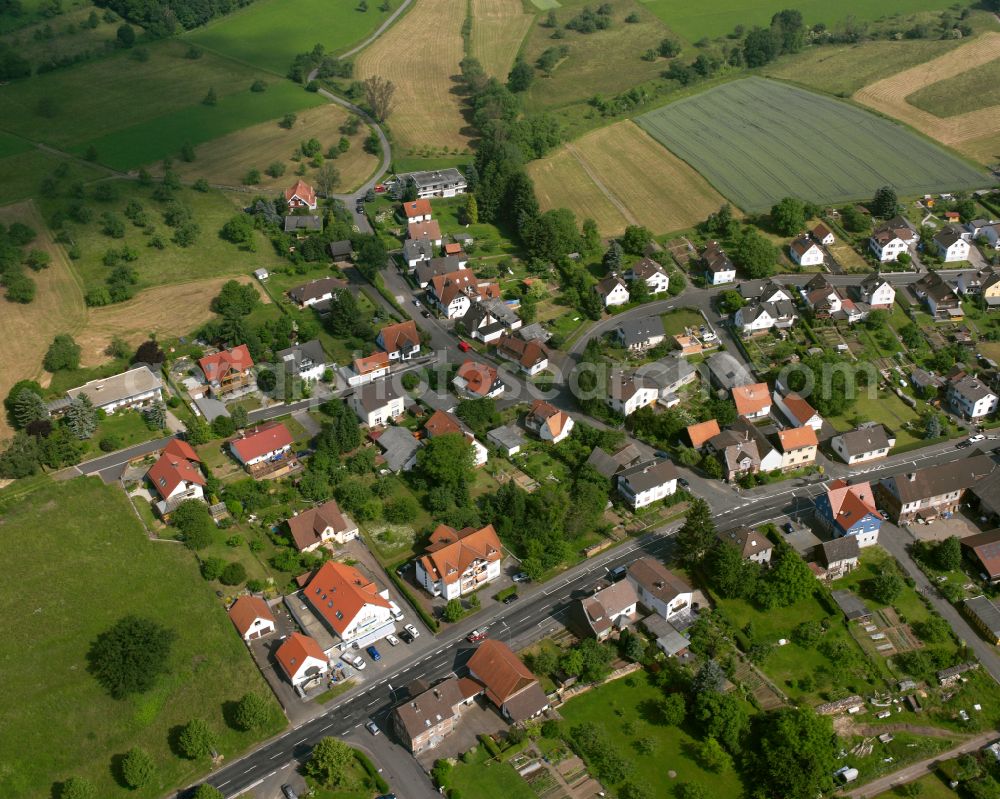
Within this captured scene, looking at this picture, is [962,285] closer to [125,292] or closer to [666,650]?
[666,650]

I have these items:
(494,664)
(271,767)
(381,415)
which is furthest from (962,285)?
(271,767)

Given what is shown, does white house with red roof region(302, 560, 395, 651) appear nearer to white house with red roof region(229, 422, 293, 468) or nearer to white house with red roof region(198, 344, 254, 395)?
white house with red roof region(229, 422, 293, 468)

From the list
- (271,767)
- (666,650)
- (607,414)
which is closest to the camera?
(271,767)

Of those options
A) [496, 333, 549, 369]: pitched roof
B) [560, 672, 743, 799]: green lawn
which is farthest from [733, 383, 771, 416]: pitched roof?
[560, 672, 743, 799]: green lawn

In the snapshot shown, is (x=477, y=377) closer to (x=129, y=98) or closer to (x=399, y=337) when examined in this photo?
(x=399, y=337)

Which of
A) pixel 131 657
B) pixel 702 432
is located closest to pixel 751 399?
pixel 702 432

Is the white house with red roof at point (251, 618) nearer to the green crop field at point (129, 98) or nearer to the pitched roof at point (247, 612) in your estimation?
the pitched roof at point (247, 612)
